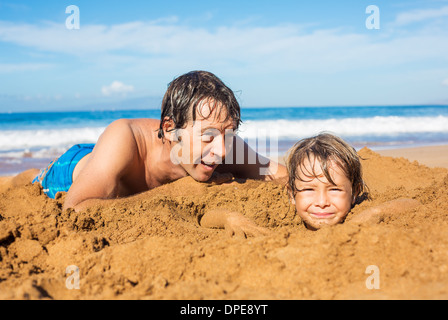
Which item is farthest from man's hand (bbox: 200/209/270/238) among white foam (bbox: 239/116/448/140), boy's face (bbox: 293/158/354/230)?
white foam (bbox: 239/116/448/140)

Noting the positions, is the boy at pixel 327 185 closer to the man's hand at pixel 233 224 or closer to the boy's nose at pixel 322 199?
the boy's nose at pixel 322 199

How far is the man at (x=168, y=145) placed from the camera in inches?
103

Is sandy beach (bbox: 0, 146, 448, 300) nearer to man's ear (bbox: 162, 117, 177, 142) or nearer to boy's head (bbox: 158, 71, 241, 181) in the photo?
boy's head (bbox: 158, 71, 241, 181)

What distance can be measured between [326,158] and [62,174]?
98.3 inches

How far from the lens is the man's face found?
2777 mm

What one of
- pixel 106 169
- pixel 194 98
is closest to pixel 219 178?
pixel 194 98

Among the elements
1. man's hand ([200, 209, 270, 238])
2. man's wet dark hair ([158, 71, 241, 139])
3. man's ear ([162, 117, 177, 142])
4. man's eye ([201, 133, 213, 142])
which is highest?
man's wet dark hair ([158, 71, 241, 139])

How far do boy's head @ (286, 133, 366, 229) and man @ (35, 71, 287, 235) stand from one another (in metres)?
0.68

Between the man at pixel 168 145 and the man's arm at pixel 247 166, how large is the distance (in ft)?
0.64

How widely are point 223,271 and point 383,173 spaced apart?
2957 millimetres

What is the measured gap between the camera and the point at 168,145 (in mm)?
3135

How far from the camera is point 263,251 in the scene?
1.46m

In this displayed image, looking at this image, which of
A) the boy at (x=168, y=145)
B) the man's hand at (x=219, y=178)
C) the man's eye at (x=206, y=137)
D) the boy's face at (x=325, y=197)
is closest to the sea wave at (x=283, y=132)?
the man's hand at (x=219, y=178)
